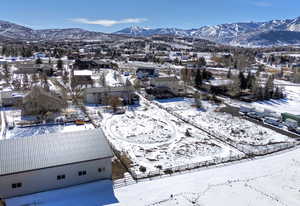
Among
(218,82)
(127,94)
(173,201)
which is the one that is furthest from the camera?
(218,82)

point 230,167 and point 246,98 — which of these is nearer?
point 230,167

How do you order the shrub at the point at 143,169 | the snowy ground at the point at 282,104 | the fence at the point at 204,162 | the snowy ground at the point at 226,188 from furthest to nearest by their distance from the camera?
the snowy ground at the point at 282,104
the shrub at the point at 143,169
the fence at the point at 204,162
the snowy ground at the point at 226,188

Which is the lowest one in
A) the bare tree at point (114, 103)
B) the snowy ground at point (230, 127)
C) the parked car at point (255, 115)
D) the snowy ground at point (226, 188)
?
the snowy ground at point (226, 188)

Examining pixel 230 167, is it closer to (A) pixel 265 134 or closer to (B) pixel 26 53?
(A) pixel 265 134

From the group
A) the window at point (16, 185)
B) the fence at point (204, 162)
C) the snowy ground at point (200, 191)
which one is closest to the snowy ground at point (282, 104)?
the fence at point (204, 162)

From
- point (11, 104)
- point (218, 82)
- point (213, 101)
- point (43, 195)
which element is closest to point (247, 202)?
point (43, 195)

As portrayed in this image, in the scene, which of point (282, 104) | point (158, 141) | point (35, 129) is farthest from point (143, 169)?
point (282, 104)

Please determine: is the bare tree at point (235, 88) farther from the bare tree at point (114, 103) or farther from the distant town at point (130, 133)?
the bare tree at point (114, 103)
